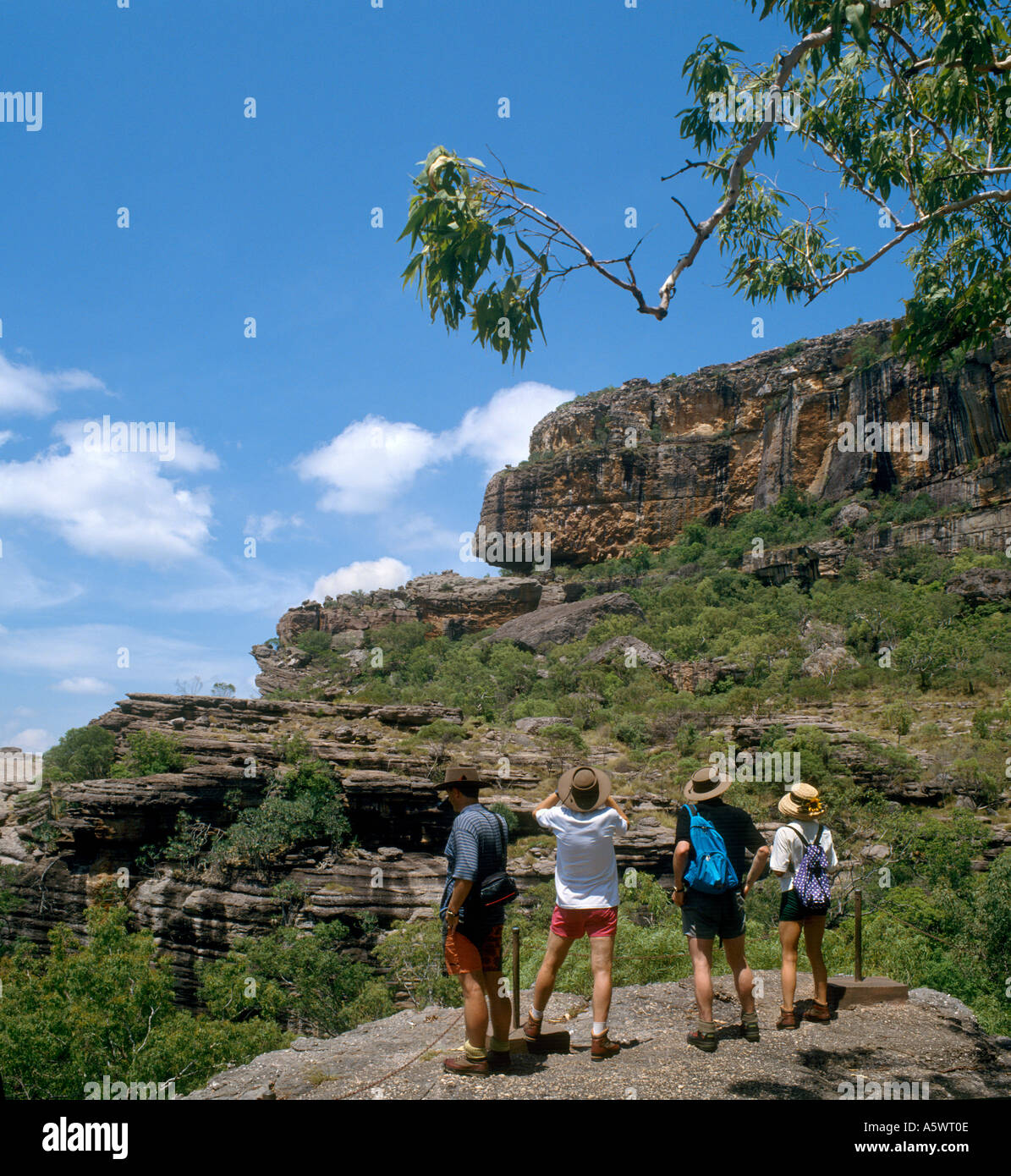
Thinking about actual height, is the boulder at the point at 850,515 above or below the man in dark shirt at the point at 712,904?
above

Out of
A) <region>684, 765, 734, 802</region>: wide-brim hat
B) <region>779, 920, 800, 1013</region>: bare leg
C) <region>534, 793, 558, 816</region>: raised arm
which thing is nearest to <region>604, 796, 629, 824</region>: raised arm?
<region>534, 793, 558, 816</region>: raised arm

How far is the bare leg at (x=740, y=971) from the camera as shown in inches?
182

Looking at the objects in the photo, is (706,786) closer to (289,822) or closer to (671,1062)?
(671,1062)

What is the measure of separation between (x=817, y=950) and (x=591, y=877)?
182 centimetres

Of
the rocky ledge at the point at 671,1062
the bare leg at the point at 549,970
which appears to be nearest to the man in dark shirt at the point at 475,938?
the rocky ledge at the point at 671,1062

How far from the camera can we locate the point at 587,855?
14.4 ft

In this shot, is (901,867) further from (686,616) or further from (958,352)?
(686,616)

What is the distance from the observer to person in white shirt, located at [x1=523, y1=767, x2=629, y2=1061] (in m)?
4.37

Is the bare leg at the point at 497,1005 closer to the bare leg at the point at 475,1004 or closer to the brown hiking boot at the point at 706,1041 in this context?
the bare leg at the point at 475,1004

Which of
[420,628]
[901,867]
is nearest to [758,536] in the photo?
[420,628]

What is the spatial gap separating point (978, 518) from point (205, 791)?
3678 cm

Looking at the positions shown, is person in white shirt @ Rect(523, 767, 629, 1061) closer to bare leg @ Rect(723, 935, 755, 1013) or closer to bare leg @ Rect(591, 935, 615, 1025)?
bare leg @ Rect(591, 935, 615, 1025)

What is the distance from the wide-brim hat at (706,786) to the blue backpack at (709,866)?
0.17 meters
